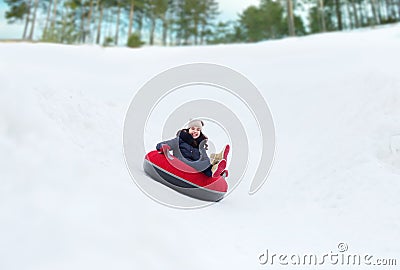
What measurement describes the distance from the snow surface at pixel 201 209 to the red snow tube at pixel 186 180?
0.83ft

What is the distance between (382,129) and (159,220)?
4.31 m

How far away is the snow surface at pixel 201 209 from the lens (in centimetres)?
225

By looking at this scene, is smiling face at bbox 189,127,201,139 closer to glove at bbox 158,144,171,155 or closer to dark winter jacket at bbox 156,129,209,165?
dark winter jacket at bbox 156,129,209,165

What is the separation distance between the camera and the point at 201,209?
12.4 feet

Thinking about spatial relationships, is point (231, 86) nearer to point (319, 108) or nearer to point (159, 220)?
point (319, 108)

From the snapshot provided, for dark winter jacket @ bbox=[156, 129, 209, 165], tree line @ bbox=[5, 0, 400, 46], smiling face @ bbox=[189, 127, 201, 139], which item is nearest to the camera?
dark winter jacket @ bbox=[156, 129, 209, 165]

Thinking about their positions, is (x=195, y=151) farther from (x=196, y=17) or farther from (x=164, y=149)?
(x=196, y=17)

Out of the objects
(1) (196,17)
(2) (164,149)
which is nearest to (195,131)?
(2) (164,149)

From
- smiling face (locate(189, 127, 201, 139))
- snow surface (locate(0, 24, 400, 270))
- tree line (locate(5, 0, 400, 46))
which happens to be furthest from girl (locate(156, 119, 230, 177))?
tree line (locate(5, 0, 400, 46))

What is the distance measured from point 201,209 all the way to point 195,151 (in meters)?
1.10

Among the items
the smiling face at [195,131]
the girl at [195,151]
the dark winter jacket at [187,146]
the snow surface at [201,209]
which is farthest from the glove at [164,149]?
the snow surface at [201,209]

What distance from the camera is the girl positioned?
4.12m

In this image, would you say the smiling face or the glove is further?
the smiling face

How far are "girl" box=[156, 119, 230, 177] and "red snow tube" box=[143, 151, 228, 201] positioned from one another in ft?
0.32
